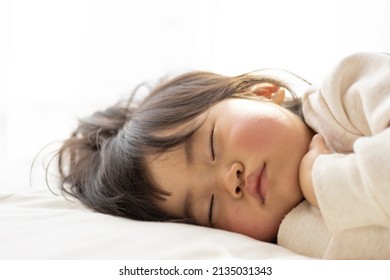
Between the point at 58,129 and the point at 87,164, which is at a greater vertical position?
the point at 87,164

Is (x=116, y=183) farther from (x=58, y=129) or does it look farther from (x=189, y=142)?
(x=58, y=129)

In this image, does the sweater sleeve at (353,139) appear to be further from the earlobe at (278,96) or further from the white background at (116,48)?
the white background at (116,48)

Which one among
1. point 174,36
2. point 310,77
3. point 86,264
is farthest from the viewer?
point 174,36

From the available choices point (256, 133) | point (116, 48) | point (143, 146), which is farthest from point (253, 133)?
point (116, 48)

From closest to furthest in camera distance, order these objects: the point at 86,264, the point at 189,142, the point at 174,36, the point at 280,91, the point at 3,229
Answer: the point at 86,264 < the point at 3,229 < the point at 189,142 < the point at 280,91 < the point at 174,36

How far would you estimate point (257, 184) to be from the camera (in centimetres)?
96

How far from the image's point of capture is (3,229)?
923mm

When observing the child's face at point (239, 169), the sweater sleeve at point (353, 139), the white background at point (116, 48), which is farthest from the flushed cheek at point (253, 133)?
the white background at point (116, 48)

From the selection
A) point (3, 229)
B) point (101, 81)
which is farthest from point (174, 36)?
point (3, 229)

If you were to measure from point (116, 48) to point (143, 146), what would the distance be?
1.36 m

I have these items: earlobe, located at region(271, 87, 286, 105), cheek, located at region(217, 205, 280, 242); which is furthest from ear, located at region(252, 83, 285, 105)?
cheek, located at region(217, 205, 280, 242)

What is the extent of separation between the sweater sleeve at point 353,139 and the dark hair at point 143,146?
0.56ft

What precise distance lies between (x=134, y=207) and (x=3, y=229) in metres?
0.26

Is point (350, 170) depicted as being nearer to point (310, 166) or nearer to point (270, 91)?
point (310, 166)
